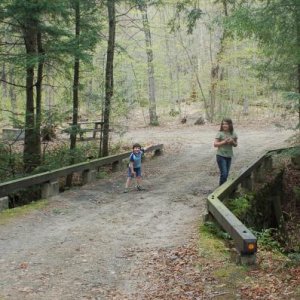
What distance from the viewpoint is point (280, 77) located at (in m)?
15.8

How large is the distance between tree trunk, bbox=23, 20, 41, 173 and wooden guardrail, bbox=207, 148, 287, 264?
654cm

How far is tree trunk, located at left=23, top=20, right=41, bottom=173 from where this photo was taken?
13802 millimetres

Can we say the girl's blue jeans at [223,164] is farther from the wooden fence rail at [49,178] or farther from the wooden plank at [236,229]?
the wooden fence rail at [49,178]

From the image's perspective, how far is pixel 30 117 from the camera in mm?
14195

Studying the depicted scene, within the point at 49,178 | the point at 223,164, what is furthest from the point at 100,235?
the point at 223,164

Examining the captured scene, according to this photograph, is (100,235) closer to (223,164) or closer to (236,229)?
(236,229)

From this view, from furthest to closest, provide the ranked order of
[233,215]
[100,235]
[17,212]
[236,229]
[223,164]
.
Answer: [223,164] < [17,212] < [100,235] < [233,215] < [236,229]

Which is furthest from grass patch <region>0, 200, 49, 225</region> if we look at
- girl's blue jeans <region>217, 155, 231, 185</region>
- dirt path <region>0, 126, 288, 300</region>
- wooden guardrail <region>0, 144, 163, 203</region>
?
girl's blue jeans <region>217, 155, 231, 185</region>

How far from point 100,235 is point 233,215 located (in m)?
2.40

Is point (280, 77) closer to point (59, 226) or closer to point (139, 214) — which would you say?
point (139, 214)

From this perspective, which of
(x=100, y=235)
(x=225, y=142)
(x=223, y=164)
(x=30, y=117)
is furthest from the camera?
(x=30, y=117)

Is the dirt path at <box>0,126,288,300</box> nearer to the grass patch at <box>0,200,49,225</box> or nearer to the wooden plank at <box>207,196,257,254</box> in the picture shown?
the grass patch at <box>0,200,49,225</box>

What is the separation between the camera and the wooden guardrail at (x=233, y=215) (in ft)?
20.0

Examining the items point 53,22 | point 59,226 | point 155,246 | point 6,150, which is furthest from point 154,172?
point 155,246
